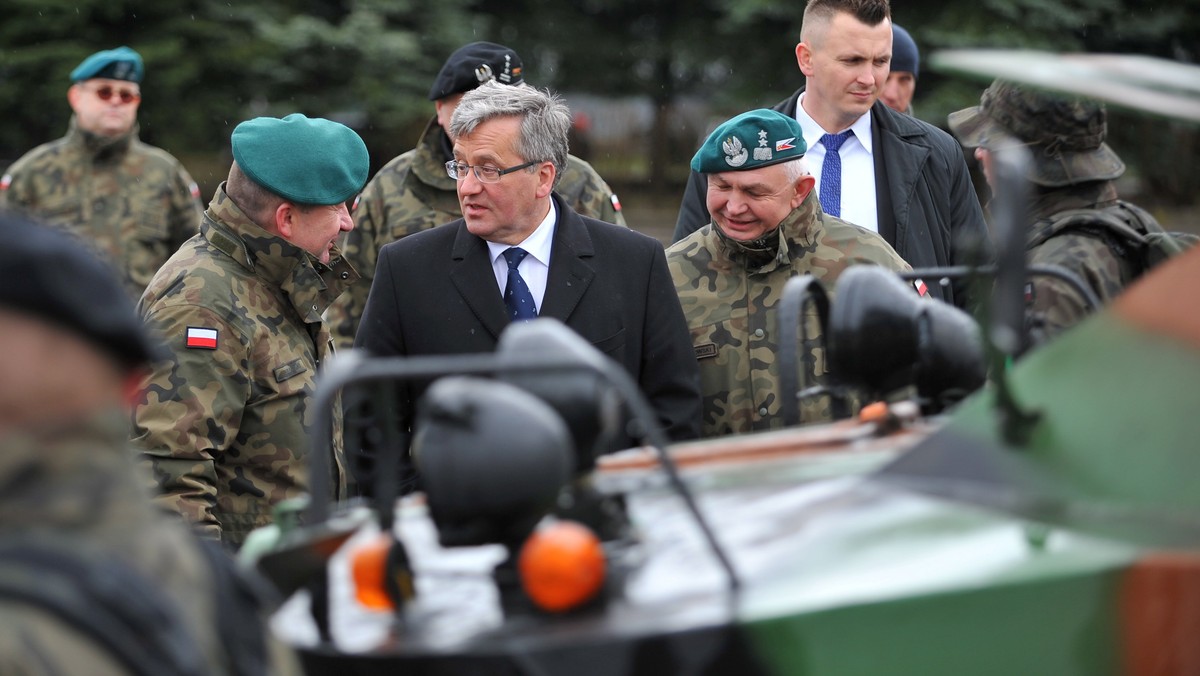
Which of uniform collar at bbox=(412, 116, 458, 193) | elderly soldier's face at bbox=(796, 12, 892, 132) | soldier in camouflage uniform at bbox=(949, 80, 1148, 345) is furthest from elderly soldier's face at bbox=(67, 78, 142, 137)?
soldier in camouflage uniform at bbox=(949, 80, 1148, 345)

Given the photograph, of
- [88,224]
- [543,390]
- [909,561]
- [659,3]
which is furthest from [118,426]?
[659,3]

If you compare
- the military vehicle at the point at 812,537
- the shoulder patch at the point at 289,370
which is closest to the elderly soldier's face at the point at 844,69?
the shoulder patch at the point at 289,370

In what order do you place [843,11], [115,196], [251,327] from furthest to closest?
[115,196], [843,11], [251,327]

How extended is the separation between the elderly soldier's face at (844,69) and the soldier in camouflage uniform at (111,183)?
16.1ft

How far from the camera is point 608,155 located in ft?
66.0

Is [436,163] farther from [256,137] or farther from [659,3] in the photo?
[659,3]

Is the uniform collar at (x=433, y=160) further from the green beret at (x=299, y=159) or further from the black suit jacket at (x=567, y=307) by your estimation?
the green beret at (x=299, y=159)

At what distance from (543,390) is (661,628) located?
1.63 ft

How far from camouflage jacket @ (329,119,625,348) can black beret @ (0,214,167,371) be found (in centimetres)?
474

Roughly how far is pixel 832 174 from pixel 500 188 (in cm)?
160

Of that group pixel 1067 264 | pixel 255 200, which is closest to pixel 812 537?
pixel 1067 264

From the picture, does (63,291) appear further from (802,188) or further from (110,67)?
(110,67)

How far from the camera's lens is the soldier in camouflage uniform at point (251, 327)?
425 cm

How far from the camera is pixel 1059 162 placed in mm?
4789
